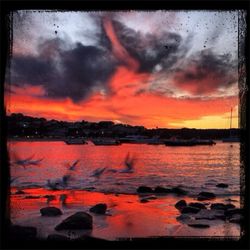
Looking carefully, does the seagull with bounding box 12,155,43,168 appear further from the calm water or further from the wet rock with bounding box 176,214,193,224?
the wet rock with bounding box 176,214,193,224

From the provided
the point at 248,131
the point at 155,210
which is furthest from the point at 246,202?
the point at 155,210

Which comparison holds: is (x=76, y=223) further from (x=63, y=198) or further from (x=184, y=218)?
(x=63, y=198)

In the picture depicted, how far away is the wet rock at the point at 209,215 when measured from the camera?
5.82 metres

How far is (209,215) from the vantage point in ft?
20.3

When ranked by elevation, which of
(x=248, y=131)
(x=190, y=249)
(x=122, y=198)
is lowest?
(x=122, y=198)

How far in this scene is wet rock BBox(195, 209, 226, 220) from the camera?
582 cm

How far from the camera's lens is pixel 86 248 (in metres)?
2.72

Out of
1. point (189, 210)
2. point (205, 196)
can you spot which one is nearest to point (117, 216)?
point (189, 210)

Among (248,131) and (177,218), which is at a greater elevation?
(248,131)

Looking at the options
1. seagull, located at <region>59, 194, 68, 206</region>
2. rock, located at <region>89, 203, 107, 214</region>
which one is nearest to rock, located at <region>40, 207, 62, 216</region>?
rock, located at <region>89, 203, 107, 214</region>

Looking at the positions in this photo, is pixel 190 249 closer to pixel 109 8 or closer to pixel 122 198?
pixel 109 8

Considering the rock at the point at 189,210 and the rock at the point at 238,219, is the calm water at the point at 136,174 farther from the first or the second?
the rock at the point at 238,219

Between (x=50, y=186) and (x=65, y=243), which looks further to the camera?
(x=50, y=186)

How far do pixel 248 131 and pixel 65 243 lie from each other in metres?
1.59
